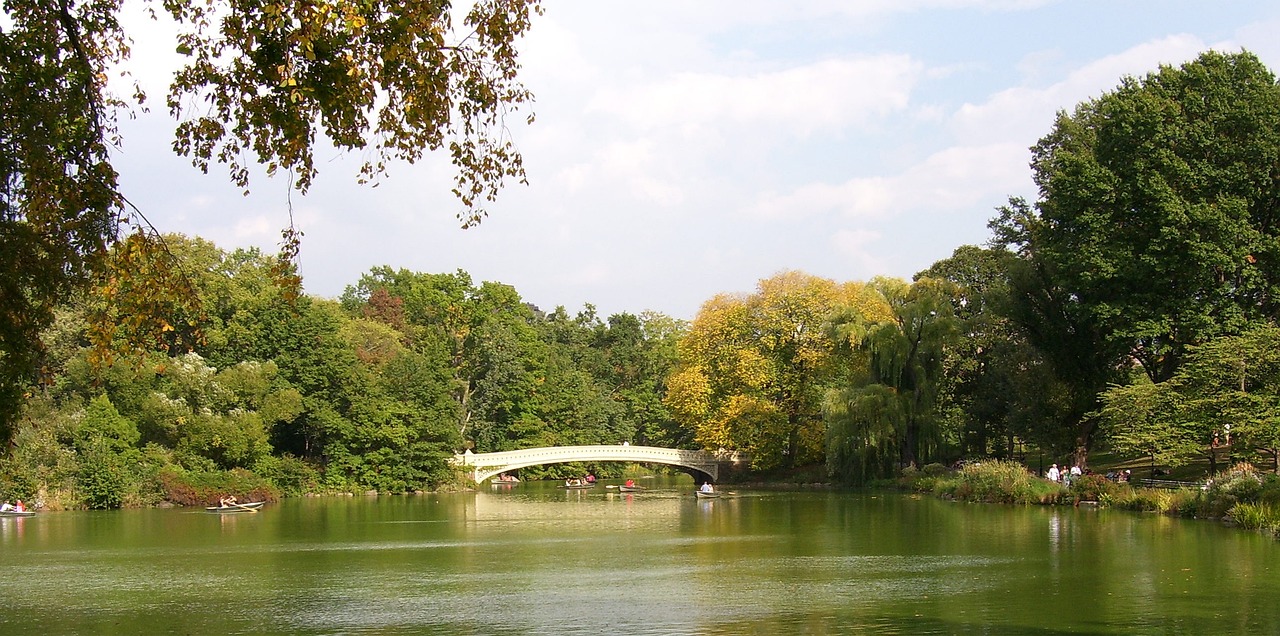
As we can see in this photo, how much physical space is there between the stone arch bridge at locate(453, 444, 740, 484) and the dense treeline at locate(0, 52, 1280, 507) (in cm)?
153

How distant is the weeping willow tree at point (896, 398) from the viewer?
42.0 meters

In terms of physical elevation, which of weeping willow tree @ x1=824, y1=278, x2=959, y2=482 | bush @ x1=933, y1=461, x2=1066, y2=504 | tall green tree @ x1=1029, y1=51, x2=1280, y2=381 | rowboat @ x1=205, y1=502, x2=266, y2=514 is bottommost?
rowboat @ x1=205, y1=502, x2=266, y2=514

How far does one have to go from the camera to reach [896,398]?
138ft

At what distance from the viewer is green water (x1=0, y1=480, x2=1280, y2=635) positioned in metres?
14.8

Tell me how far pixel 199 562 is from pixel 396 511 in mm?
15440

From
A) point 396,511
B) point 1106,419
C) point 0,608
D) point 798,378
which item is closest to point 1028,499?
point 1106,419

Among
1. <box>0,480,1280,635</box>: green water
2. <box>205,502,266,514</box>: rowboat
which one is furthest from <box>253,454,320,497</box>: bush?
<box>0,480,1280,635</box>: green water

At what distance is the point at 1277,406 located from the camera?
95.2 feet

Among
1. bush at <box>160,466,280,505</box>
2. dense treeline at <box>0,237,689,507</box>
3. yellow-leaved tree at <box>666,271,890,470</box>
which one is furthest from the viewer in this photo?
yellow-leaved tree at <box>666,271,890,470</box>

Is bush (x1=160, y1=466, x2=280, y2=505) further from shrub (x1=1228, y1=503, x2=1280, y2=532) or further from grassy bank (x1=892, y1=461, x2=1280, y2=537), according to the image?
shrub (x1=1228, y1=503, x2=1280, y2=532)

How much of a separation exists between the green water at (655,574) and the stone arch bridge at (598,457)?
56.3 ft

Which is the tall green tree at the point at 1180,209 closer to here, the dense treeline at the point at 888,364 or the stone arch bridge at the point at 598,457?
the dense treeline at the point at 888,364

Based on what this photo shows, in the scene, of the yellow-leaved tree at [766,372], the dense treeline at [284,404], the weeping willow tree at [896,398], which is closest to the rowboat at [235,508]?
the dense treeline at [284,404]

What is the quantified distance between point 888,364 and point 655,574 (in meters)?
24.7
